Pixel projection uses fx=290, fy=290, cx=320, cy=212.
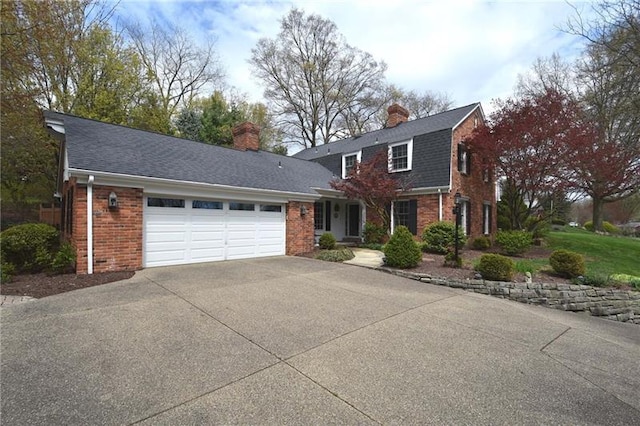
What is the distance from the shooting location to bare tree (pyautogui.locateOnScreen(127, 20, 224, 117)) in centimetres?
2181

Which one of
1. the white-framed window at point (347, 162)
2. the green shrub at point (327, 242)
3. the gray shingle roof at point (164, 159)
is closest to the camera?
the gray shingle roof at point (164, 159)

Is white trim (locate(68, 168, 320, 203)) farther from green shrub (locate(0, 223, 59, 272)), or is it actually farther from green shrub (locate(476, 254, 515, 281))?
green shrub (locate(476, 254, 515, 281))

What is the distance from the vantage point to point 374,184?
39.8 ft

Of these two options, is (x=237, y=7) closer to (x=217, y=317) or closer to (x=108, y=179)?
(x=108, y=179)

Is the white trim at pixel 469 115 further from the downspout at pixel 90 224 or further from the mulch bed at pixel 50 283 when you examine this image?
the mulch bed at pixel 50 283

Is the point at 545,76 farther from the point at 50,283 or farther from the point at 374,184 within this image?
the point at 50,283

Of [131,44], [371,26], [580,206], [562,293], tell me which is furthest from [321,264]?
[580,206]

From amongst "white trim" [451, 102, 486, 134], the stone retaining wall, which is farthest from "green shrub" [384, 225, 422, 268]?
"white trim" [451, 102, 486, 134]

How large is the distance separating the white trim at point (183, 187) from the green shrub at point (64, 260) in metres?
1.68

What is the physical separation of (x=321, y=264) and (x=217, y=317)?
5.30 m

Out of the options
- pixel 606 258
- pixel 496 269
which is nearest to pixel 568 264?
pixel 496 269

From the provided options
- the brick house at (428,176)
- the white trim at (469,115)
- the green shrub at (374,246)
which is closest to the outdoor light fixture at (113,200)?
the brick house at (428,176)

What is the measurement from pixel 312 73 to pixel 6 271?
85.1ft

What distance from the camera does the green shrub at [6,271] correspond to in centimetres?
628
